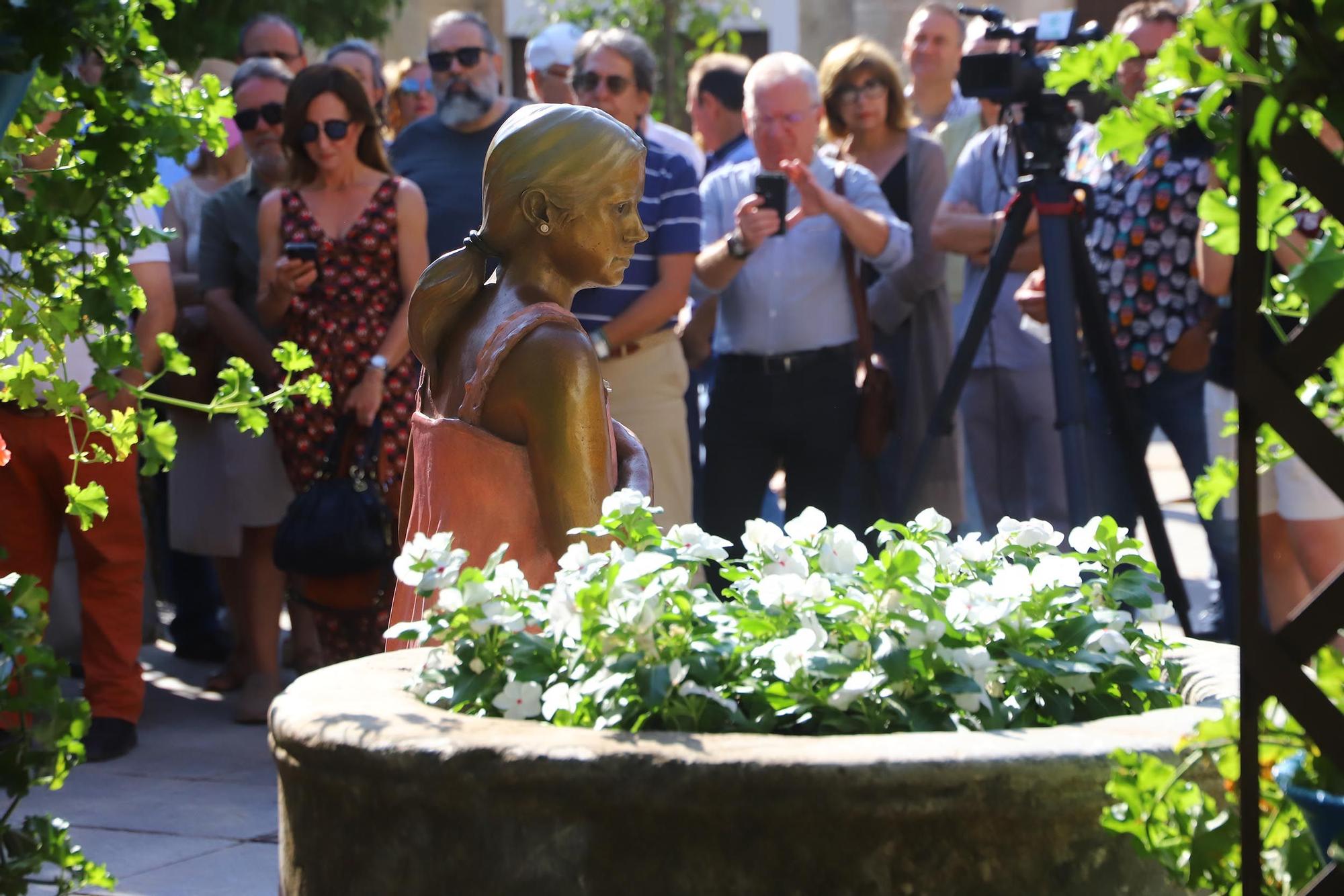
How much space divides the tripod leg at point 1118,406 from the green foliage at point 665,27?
20.4ft

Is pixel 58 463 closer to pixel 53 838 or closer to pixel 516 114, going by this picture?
pixel 516 114

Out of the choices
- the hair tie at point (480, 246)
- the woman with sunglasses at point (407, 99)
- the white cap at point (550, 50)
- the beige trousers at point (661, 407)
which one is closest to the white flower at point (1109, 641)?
the hair tie at point (480, 246)

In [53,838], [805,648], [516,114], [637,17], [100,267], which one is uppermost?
[637,17]

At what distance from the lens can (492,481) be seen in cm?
257

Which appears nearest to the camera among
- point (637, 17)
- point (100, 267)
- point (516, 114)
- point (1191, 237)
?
point (100, 267)

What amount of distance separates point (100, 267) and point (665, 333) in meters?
3.00

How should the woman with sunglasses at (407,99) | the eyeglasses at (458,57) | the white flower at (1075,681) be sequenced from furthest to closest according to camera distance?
the woman with sunglasses at (407,99) → the eyeglasses at (458,57) → the white flower at (1075,681)

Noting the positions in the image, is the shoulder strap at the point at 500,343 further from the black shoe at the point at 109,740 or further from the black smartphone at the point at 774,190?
the black shoe at the point at 109,740

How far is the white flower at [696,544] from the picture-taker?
7.23ft

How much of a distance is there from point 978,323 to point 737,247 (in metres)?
0.77

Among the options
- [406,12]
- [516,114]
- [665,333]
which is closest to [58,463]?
[665,333]

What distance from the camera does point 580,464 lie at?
2.52 metres

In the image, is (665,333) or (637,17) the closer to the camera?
(665,333)

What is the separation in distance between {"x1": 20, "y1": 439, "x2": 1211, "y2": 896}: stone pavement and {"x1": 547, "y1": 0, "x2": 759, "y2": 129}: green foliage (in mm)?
6405
